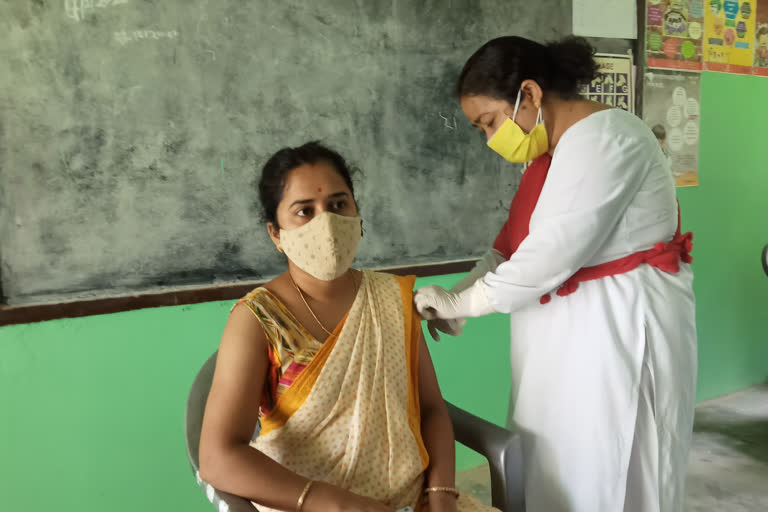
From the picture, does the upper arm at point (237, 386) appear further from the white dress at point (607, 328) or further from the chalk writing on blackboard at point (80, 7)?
the chalk writing on blackboard at point (80, 7)

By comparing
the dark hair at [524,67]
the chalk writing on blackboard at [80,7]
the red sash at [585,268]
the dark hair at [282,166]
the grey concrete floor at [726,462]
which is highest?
the chalk writing on blackboard at [80,7]

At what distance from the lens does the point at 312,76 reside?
Result: 2.15 m

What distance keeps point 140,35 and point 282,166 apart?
888mm

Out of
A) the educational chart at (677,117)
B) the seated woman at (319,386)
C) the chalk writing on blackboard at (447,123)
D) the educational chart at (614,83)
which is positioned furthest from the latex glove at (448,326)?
the educational chart at (677,117)

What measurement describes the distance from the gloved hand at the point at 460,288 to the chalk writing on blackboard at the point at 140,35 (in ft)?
4.03

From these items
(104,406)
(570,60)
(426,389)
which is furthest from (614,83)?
(104,406)

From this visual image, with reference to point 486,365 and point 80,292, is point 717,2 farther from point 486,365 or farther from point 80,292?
point 80,292

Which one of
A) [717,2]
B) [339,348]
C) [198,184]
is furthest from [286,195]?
[717,2]

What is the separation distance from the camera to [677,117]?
10.6 feet

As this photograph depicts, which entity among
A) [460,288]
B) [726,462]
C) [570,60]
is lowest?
[726,462]

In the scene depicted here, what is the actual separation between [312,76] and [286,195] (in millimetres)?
996

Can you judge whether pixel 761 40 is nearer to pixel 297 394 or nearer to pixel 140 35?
pixel 140 35

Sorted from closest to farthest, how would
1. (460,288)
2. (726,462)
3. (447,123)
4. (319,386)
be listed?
1. (319,386)
2. (460,288)
3. (447,123)
4. (726,462)

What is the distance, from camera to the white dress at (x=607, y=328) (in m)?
1.37
